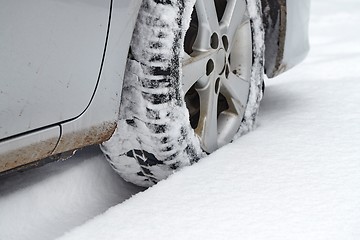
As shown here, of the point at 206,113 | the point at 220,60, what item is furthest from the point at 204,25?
the point at 206,113

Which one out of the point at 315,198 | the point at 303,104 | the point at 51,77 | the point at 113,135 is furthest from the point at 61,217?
the point at 303,104

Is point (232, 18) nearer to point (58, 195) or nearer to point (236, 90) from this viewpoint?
point (236, 90)

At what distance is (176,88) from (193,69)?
138 millimetres

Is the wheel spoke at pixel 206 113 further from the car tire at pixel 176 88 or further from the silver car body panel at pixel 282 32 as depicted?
the silver car body panel at pixel 282 32

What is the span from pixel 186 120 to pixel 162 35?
277 mm

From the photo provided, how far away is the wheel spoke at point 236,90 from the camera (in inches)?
85.2

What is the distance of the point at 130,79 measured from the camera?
5.69 feet

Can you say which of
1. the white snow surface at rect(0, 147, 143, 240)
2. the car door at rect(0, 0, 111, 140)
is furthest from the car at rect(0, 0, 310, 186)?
the white snow surface at rect(0, 147, 143, 240)

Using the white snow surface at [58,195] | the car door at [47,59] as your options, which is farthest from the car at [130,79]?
the white snow surface at [58,195]

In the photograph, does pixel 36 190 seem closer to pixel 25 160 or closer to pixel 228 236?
pixel 25 160

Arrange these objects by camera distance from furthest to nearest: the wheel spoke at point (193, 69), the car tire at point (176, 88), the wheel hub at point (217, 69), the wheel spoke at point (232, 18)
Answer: the wheel spoke at point (232, 18), the wheel hub at point (217, 69), the wheel spoke at point (193, 69), the car tire at point (176, 88)

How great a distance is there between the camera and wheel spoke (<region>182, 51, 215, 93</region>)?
1.86m

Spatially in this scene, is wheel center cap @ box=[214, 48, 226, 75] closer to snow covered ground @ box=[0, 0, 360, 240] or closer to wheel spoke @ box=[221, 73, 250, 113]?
wheel spoke @ box=[221, 73, 250, 113]

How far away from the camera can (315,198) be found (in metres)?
1.59
